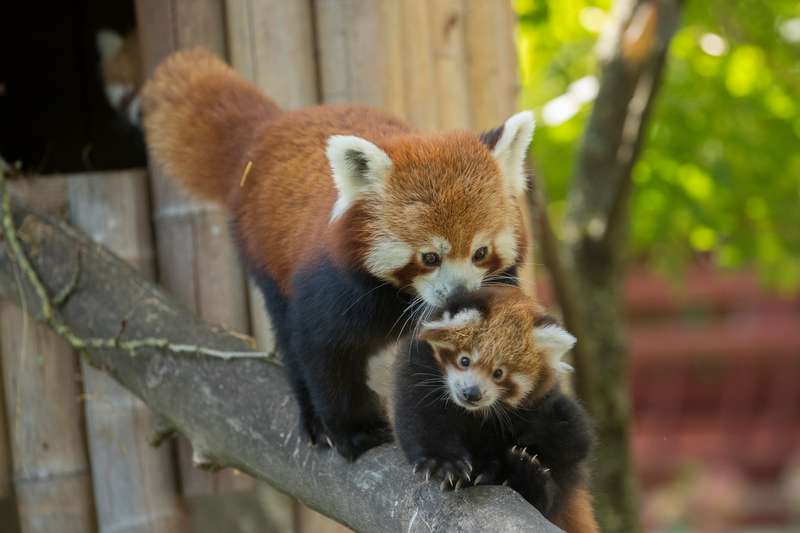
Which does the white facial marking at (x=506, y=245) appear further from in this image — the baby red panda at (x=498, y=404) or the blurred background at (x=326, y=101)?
the blurred background at (x=326, y=101)

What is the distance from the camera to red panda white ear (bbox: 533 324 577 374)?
2.13 metres

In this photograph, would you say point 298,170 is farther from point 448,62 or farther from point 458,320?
point 448,62

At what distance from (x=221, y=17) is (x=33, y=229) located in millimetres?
1279

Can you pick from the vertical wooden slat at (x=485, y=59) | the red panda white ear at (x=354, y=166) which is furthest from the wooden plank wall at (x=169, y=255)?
the red panda white ear at (x=354, y=166)

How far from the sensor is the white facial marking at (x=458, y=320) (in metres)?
2.05

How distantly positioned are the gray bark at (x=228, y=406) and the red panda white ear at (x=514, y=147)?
94 centimetres

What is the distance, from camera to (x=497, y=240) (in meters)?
2.17

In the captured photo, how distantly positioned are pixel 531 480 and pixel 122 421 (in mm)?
2172

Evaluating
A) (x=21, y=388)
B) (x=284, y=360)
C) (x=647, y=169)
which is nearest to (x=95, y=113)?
(x=21, y=388)

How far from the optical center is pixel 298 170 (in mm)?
2572

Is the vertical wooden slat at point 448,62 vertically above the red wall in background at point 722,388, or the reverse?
the vertical wooden slat at point 448,62

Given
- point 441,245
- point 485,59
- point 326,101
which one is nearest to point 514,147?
point 441,245

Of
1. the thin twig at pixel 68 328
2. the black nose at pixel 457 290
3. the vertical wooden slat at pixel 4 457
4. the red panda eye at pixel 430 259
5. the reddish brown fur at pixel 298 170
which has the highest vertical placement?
the reddish brown fur at pixel 298 170

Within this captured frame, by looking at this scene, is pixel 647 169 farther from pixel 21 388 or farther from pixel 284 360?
pixel 21 388
